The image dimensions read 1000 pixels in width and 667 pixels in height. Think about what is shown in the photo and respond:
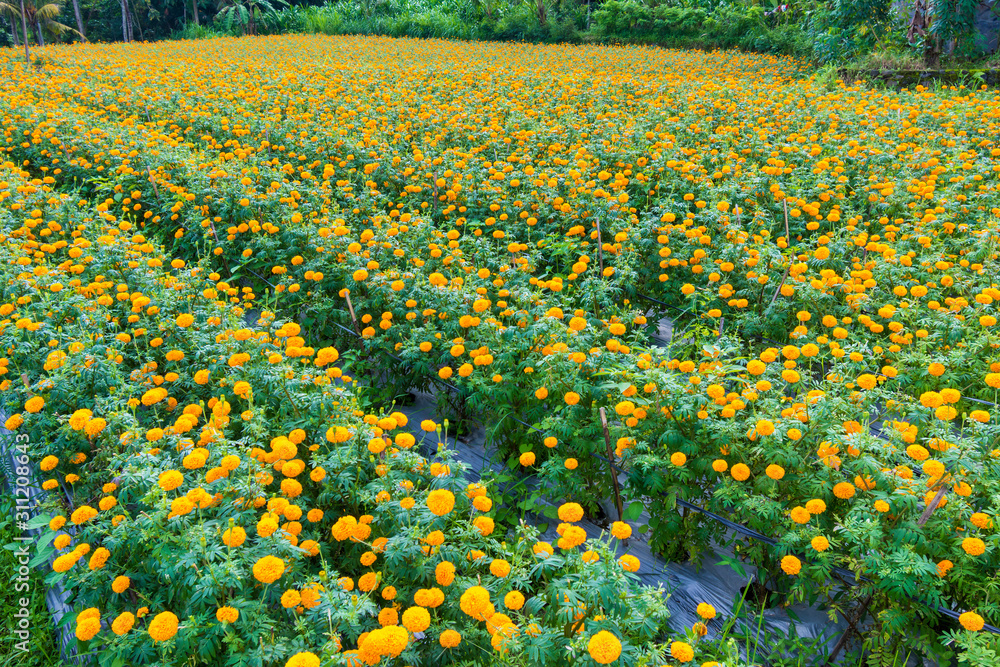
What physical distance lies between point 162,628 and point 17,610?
5.03ft

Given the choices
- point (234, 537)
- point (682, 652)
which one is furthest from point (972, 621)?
point (234, 537)

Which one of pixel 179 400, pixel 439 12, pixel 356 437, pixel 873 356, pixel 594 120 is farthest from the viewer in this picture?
pixel 439 12

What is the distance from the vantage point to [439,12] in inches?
1099

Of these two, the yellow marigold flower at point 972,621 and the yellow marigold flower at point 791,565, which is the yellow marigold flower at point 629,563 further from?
the yellow marigold flower at point 972,621

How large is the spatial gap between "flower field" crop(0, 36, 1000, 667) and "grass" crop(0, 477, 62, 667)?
39 centimetres

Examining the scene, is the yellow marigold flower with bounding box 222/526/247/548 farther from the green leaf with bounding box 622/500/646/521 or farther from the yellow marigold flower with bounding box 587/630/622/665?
the green leaf with bounding box 622/500/646/521

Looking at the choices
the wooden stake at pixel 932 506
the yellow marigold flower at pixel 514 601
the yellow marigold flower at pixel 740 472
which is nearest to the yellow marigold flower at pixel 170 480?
the yellow marigold flower at pixel 514 601

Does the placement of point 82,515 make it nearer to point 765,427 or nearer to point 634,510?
point 634,510

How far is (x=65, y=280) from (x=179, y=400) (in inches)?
56.4

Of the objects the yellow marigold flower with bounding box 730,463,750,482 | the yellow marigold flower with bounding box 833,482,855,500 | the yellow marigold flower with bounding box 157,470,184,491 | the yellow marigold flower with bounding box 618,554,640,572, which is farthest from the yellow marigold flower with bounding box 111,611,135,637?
the yellow marigold flower with bounding box 833,482,855,500

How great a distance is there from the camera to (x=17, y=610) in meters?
2.67

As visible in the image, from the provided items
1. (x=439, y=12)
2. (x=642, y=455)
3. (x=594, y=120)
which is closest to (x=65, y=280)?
(x=642, y=455)

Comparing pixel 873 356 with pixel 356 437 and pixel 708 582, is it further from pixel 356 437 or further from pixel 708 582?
pixel 356 437

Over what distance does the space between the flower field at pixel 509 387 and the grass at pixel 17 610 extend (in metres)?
0.39
